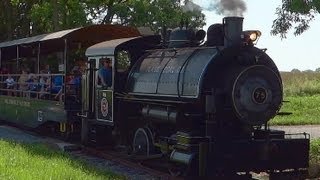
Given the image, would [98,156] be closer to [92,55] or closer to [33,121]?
[92,55]

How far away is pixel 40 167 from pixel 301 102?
21532mm

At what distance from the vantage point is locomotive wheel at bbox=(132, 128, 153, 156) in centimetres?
1123

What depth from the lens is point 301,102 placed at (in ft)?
94.8

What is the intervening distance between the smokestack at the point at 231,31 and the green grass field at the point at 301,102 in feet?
32.2

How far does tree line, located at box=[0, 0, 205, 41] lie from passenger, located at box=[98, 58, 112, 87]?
13441 millimetres

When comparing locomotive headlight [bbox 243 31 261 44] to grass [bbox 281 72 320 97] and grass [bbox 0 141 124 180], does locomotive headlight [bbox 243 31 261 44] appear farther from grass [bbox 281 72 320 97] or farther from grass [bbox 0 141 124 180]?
grass [bbox 281 72 320 97]

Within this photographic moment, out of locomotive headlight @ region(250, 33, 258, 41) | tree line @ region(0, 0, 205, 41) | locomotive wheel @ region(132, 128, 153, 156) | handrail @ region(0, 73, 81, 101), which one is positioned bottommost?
locomotive wheel @ region(132, 128, 153, 156)

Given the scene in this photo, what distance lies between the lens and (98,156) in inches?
519

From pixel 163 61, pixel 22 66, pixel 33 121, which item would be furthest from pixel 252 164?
pixel 22 66

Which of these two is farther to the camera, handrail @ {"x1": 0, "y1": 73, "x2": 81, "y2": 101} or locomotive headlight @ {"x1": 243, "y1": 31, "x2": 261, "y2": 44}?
handrail @ {"x1": 0, "y1": 73, "x2": 81, "y2": 101}

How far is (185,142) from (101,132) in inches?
190

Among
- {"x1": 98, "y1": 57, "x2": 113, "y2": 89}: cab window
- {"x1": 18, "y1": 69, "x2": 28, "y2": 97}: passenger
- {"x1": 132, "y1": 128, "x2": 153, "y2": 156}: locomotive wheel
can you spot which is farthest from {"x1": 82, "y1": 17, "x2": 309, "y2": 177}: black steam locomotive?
{"x1": 18, "y1": 69, "x2": 28, "y2": 97}: passenger

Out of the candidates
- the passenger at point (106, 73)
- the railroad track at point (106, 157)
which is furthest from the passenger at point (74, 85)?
the passenger at point (106, 73)

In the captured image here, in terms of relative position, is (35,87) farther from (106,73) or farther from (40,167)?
(40,167)
